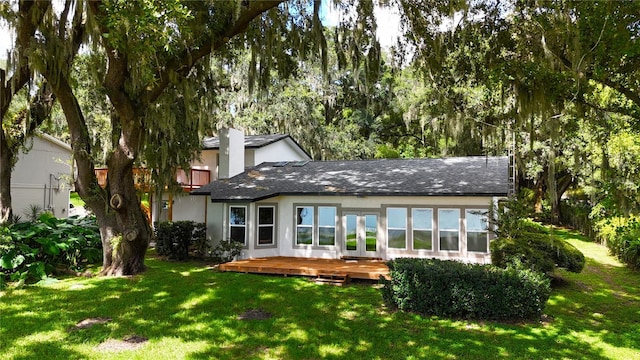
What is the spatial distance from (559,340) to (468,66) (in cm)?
604

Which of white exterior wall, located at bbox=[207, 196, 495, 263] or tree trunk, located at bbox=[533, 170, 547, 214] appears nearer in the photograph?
white exterior wall, located at bbox=[207, 196, 495, 263]

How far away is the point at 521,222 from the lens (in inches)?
429

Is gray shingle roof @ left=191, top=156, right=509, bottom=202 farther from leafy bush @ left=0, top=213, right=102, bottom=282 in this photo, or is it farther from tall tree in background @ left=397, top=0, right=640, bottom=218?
leafy bush @ left=0, top=213, right=102, bottom=282

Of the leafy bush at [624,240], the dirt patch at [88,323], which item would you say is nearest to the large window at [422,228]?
the leafy bush at [624,240]

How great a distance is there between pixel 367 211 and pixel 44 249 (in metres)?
9.36

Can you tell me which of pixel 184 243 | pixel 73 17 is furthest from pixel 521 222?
pixel 73 17

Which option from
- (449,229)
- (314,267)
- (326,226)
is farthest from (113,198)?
(449,229)

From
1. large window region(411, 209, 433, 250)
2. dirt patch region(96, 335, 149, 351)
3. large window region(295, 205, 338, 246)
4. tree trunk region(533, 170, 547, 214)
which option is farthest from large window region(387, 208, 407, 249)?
tree trunk region(533, 170, 547, 214)

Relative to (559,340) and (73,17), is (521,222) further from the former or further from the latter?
(73,17)

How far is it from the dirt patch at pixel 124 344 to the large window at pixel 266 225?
7591 mm

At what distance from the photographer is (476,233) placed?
12.2 m

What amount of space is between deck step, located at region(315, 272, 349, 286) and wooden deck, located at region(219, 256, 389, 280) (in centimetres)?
1

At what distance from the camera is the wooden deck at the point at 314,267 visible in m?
11.0

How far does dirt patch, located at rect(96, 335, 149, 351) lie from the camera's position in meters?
6.18
